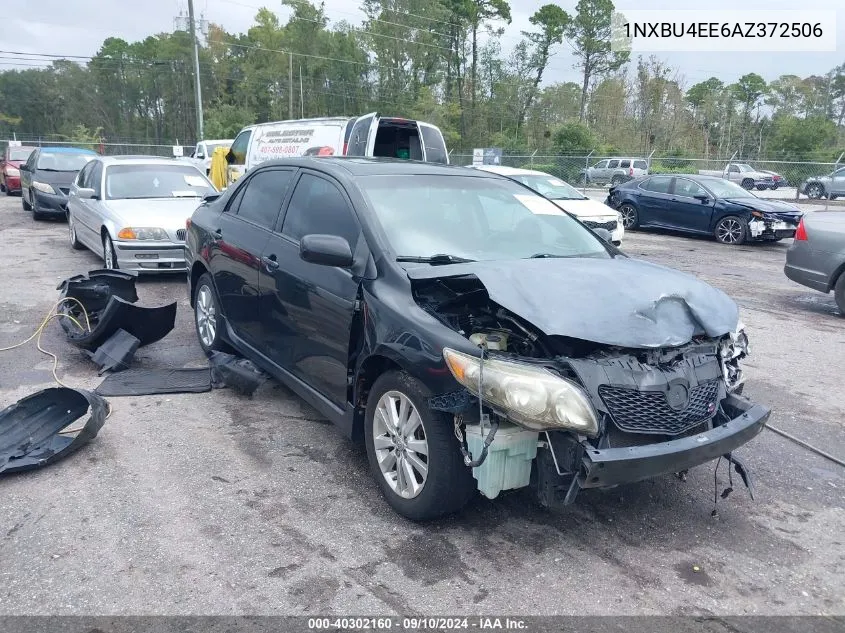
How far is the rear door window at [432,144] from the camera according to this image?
509 inches

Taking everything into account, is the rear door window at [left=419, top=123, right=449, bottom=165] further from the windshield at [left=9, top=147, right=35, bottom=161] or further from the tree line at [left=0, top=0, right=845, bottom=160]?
the tree line at [left=0, top=0, right=845, bottom=160]

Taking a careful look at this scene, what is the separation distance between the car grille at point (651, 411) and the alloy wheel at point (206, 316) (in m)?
3.67

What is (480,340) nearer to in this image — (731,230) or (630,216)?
(731,230)

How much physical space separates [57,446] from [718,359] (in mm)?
3722

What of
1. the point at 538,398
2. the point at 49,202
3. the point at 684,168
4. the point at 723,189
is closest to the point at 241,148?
the point at 49,202

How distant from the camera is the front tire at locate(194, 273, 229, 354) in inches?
217

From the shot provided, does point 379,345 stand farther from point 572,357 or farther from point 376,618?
point 376,618

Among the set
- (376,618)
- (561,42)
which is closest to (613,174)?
(561,42)

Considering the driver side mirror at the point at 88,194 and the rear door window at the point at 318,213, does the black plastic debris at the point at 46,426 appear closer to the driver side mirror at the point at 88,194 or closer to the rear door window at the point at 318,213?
the rear door window at the point at 318,213

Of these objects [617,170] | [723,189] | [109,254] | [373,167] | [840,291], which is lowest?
[840,291]

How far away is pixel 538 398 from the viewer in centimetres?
283

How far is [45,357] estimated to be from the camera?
593cm

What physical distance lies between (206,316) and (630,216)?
44.1 feet

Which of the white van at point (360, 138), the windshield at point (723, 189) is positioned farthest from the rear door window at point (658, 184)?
the white van at point (360, 138)
